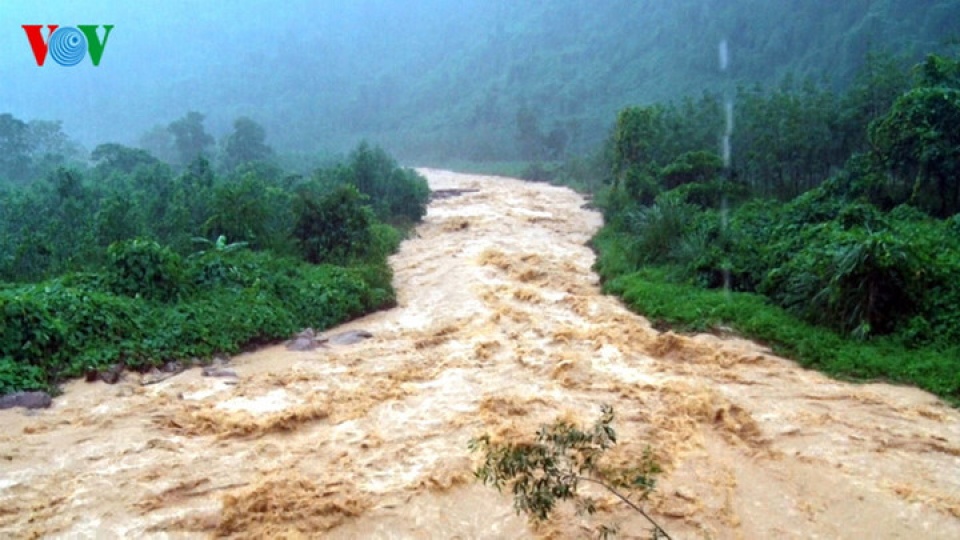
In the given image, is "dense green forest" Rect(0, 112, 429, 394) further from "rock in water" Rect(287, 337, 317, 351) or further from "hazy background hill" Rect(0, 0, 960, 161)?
"hazy background hill" Rect(0, 0, 960, 161)

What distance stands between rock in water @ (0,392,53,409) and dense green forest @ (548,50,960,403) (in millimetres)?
8173

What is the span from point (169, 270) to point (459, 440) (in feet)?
18.1

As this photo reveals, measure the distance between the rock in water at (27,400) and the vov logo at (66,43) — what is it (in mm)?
4210

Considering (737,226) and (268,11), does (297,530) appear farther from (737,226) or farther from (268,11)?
(268,11)

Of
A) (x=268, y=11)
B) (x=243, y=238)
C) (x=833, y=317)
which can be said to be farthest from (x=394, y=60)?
(x=833, y=317)

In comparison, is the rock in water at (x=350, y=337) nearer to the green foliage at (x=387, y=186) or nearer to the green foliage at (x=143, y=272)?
the green foliage at (x=143, y=272)

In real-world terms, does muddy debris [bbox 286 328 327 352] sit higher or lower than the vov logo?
lower

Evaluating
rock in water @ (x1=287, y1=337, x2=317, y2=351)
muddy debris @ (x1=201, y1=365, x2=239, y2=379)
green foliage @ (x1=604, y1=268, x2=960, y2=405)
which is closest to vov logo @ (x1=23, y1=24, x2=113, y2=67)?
muddy debris @ (x1=201, y1=365, x2=239, y2=379)

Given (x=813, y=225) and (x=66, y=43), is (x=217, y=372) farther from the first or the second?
(x=813, y=225)

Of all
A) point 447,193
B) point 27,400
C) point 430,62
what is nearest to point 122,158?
point 447,193

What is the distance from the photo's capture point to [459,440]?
695 cm

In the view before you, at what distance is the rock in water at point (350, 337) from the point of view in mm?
10242

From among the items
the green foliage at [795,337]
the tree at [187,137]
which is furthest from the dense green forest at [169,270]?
the tree at [187,137]

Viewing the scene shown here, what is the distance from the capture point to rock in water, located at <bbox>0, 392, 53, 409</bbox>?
24.5 feet
